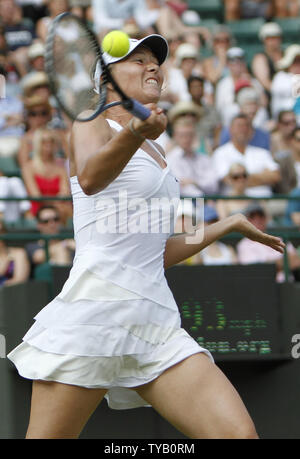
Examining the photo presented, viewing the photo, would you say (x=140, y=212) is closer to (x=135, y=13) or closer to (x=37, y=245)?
(x=37, y=245)

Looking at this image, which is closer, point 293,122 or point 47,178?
point 47,178

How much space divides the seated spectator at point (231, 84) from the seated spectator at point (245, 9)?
1494mm

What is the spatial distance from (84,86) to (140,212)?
0.49 metres

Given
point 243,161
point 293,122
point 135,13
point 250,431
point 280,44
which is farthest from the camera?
point 280,44

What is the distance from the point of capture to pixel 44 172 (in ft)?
23.5

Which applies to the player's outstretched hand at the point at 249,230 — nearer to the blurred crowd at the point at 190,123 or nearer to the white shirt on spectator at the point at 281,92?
the blurred crowd at the point at 190,123

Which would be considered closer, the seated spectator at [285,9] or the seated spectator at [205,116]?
the seated spectator at [205,116]

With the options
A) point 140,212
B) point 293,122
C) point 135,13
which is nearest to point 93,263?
point 140,212

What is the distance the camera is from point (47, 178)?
23.4 feet

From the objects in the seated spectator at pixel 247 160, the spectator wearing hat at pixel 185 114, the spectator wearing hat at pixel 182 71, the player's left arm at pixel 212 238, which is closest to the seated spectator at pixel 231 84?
the spectator wearing hat at pixel 182 71

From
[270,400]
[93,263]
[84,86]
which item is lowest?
[270,400]

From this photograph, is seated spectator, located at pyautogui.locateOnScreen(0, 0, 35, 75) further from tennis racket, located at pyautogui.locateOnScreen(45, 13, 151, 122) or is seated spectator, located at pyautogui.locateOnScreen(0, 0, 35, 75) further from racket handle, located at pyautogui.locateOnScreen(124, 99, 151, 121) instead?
racket handle, located at pyautogui.locateOnScreen(124, 99, 151, 121)

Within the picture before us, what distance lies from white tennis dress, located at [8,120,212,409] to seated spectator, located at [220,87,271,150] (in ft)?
16.7

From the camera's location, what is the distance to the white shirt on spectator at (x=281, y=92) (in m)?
9.59
